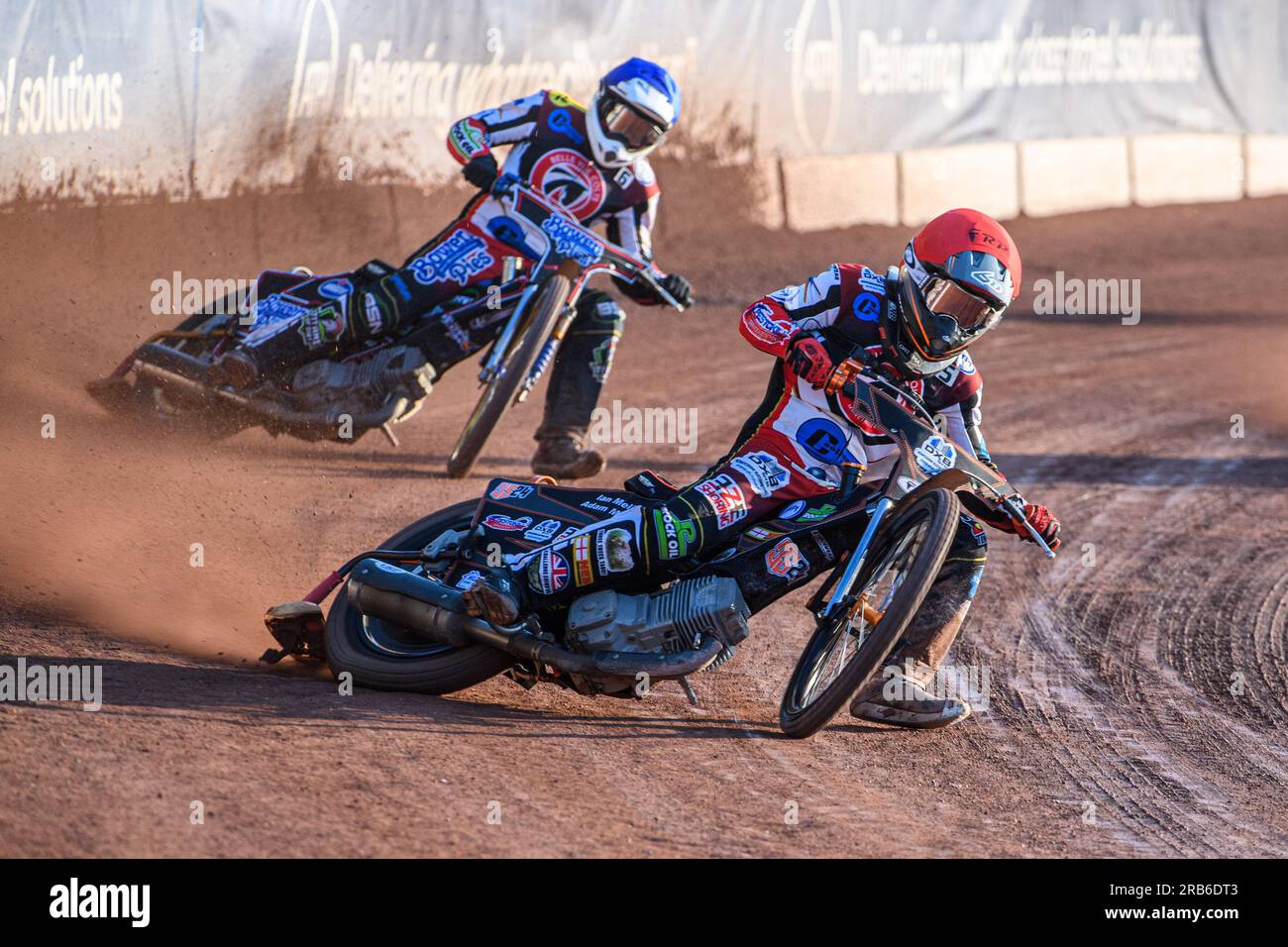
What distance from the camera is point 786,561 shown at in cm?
572

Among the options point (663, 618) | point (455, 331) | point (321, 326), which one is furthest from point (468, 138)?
point (663, 618)

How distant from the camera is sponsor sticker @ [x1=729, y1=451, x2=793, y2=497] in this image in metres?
5.76

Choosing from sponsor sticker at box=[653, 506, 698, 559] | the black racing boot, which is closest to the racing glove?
sponsor sticker at box=[653, 506, 698, 559]

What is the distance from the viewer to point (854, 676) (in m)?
5.20

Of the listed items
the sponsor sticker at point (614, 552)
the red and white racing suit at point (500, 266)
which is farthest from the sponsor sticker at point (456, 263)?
the sponsor sticker at point (614, 552)

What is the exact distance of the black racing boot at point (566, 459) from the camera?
941 cm

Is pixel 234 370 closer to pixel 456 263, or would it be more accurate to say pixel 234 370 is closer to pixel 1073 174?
pixel 456 263

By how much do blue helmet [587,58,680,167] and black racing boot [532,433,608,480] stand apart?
1.74m

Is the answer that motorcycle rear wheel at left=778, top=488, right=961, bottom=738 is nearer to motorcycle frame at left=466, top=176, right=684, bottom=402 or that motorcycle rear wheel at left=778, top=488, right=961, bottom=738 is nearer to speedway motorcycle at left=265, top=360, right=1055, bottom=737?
speedway motorcycle at left=265, top=360, right=1055, bottom=737

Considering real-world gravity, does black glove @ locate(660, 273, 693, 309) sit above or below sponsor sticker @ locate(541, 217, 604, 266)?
below

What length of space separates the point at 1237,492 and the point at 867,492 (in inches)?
209

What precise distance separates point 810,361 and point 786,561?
0.77m

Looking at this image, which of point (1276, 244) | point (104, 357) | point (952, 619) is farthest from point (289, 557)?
point (1276, 244)
